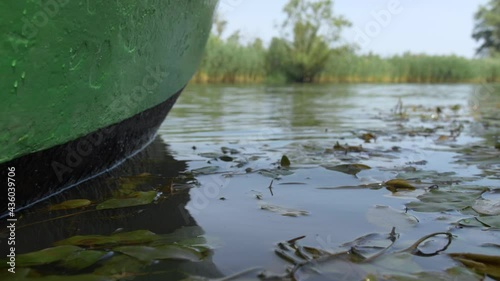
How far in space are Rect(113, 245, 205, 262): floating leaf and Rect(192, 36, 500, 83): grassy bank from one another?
18.6 m

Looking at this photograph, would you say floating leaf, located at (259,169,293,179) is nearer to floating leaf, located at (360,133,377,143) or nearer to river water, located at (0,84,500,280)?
river water, located at (0,84,500,280)

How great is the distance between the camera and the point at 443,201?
5.10 ft

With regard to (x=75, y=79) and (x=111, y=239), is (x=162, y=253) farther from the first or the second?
(x=75, y=79)

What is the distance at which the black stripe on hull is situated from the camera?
1380 millimetres

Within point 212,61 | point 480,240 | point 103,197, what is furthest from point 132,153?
point 212,61

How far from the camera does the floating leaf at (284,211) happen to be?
1446mm

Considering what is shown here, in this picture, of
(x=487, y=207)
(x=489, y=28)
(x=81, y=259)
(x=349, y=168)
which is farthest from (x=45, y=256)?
(x=489, y=28)

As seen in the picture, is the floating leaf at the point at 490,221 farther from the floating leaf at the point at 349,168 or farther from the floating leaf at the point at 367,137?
the floating leaf at the point at 367,137

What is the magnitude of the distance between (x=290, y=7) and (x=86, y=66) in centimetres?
2945
